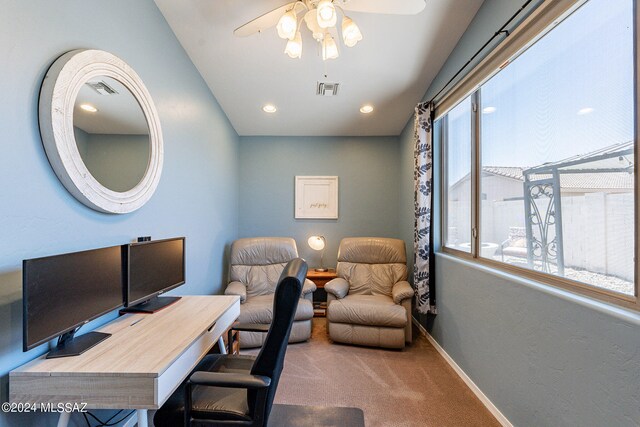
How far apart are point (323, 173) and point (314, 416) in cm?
314

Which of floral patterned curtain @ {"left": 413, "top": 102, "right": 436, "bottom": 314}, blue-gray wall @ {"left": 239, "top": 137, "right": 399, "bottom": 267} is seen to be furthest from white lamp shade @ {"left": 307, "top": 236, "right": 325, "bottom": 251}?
floral patterned curtain @ {"left": 413, "top": 102, "right": 436, "bottom": 314}

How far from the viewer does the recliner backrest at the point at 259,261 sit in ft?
10.7

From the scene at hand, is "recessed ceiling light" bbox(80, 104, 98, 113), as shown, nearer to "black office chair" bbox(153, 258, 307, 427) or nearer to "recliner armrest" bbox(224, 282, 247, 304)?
"black office chair" bbox(153, 258, 307, 427)

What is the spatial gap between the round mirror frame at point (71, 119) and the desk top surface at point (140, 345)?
645 millimetres

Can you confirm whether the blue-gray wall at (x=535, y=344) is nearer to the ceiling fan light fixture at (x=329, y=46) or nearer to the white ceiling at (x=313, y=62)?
the white ceiling at (x=313, y=62)

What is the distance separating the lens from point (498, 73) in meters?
1.80

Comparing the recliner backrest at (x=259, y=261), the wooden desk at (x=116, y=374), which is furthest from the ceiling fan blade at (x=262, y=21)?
the recliner backrest at (x=259, y=261)

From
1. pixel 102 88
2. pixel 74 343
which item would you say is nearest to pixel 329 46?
pixel 102 88

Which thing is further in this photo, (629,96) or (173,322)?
(173,322)

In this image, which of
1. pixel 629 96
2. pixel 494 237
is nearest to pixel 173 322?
pixel 494 237

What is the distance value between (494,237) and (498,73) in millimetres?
1122

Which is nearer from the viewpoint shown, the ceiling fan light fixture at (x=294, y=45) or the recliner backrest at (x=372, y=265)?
the ceiling fan light fixture at (x=294, y=45)

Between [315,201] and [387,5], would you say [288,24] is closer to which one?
[387,5]

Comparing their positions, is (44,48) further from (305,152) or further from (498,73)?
(305,152)
